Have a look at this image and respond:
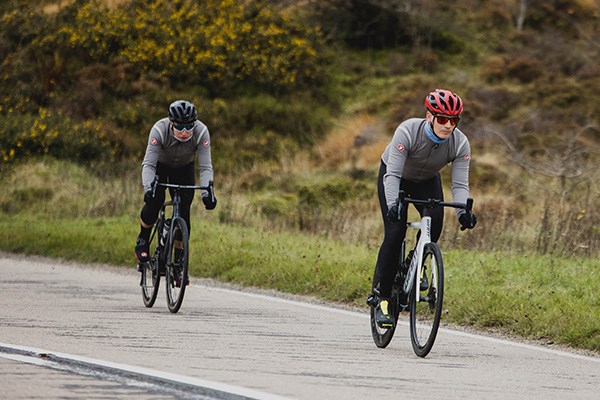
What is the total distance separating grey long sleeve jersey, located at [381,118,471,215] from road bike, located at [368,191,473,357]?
175 millimetres

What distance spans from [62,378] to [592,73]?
124ft

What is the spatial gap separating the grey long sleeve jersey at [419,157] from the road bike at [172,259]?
308 centimetres

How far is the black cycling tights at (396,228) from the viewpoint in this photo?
980 cm

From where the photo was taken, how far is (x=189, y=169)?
517 inches

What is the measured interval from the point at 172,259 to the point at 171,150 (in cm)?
114

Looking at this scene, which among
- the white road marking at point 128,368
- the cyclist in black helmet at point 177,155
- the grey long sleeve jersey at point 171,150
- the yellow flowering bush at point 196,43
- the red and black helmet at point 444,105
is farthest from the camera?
the yellow flowering bush at point 196,43

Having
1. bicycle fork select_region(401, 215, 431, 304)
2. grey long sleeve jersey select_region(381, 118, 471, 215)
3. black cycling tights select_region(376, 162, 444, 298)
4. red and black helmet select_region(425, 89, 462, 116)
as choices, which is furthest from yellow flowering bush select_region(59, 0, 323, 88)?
red and black helmet select_region(425, 89, 462, 116)

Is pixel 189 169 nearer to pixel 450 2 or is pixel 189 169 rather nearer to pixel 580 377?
pixel 580 377

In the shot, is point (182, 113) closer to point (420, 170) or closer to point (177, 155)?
point (177, 155)

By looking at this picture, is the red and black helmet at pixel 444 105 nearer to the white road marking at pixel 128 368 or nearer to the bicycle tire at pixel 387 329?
the bicycle tire at pixel 387 329

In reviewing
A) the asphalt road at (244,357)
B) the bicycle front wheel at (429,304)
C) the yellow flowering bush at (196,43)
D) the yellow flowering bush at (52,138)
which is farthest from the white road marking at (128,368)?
the yellow flowering bush at (196,43)

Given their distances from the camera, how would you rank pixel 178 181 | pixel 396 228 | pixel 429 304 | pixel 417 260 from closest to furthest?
pixel 429 304
pixel 417 260
pixel 396 228
pixel 178 181

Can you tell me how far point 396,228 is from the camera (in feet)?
32.2

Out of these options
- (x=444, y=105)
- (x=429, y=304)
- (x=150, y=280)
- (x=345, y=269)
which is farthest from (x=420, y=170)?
(x=345, y=269)
